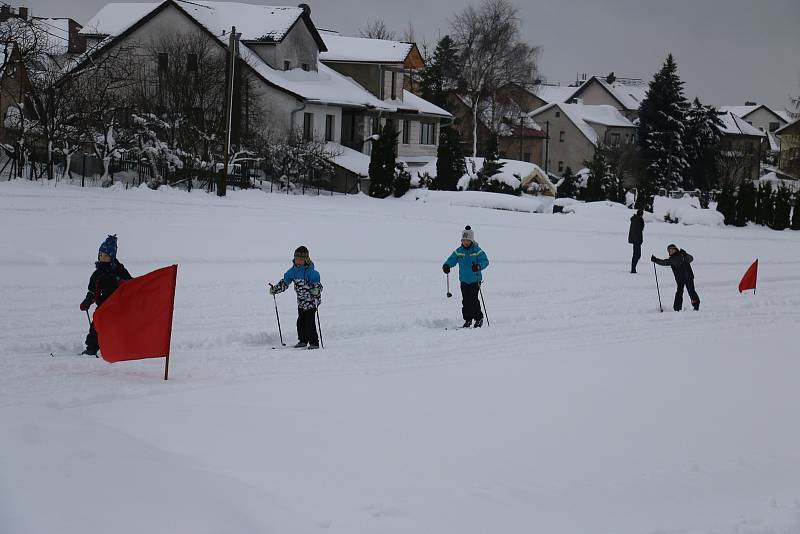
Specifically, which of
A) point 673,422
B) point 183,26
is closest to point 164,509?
point 673,422

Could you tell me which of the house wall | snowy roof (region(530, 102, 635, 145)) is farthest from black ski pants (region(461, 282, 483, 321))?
the house wall

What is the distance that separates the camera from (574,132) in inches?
3460

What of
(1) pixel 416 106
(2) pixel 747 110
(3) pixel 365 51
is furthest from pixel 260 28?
(2) pixel 747 110

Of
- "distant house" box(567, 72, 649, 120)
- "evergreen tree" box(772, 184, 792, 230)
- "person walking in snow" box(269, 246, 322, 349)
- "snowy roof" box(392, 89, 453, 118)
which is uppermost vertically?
"distant house" box(567, 72, 649, 120)

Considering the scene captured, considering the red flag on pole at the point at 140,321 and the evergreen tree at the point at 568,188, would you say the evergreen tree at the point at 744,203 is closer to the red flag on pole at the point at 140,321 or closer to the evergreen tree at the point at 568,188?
the evergreen tree at the point at 568,188

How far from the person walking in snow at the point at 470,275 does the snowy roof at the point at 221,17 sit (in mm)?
36069

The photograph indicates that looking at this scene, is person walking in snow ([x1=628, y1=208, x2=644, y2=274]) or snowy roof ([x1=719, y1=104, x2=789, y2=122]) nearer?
person walking in snow ([x1=628, y1=208, x2=644, y2=274])

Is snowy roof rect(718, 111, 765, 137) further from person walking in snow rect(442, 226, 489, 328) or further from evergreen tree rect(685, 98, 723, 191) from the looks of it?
person walking in snow rect(442, 226, 489, 328)

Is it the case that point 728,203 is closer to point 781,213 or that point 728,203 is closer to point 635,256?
point 781,213

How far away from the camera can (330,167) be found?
152 ft

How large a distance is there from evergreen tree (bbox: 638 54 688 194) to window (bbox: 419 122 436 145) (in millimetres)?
19975

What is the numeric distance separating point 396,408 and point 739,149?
84006 mm

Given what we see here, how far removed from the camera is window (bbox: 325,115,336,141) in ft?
168

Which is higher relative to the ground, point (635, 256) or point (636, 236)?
point (636, 236)
